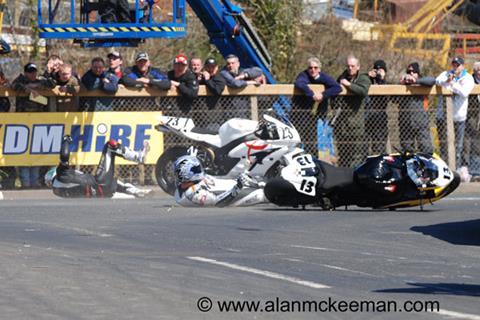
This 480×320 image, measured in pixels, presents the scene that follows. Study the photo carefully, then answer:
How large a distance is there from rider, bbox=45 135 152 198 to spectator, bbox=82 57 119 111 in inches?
30.9

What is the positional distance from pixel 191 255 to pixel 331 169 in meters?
4.52

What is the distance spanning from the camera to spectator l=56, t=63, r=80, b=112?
18.3 m

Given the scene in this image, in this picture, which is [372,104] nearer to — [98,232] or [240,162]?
[240,162]

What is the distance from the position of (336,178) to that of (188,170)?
6.59 feet

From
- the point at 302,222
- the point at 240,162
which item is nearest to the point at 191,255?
the point at 302,222

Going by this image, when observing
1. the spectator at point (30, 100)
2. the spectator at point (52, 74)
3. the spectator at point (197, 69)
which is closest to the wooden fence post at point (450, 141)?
the spectator at point (197, 69)

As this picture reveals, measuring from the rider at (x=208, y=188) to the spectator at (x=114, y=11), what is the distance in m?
5.22

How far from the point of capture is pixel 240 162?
54.1ft

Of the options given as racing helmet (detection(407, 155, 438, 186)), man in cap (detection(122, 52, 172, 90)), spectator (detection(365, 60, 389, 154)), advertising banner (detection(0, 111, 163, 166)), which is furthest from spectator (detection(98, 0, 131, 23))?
racing helmet (detection(407, 155, 438, 186))

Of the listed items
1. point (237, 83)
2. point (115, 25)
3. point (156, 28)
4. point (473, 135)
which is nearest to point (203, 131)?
point (237, 83)

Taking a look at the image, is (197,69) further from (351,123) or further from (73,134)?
(351,123)

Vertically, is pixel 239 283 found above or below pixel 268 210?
above

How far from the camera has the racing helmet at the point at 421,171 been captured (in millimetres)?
14383

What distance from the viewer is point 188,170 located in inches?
611
